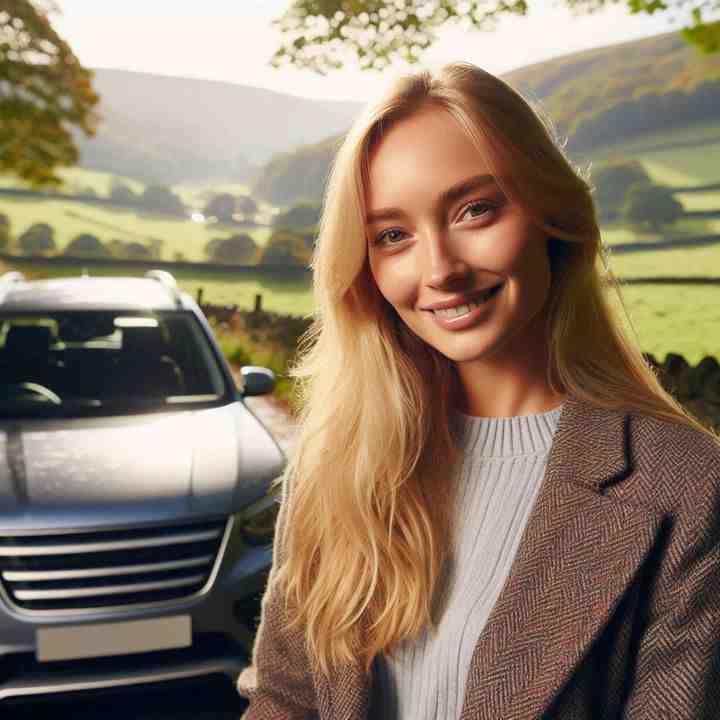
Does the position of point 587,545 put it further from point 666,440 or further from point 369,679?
point 369,679

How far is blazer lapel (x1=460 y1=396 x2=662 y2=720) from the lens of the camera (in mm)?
1272

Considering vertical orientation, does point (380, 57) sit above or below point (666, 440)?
below

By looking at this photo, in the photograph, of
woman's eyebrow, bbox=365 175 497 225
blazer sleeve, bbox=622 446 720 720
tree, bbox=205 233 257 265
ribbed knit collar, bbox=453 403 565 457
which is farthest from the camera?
tree, bbox=205 233 257 265

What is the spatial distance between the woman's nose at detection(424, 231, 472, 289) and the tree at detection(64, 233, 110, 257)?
16.0m

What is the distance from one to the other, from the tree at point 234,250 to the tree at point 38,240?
262 cm

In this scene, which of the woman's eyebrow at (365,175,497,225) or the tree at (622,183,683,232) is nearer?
the woman's eyebrow at (365,175,497,225)

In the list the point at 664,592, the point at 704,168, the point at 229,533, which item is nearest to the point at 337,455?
the point at 664,592

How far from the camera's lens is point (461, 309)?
144 cm

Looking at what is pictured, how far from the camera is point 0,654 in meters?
3.28

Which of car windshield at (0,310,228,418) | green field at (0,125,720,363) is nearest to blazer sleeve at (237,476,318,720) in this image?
car windshield at (0,310,228,418)

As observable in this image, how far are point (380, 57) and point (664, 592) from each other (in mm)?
9678

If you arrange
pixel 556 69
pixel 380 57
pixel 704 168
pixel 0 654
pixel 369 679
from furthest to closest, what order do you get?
1. pixel 556 69
2. pixel 704 168
3. pixel 380 57
4. pixel 0 654
5. pixel 369 679

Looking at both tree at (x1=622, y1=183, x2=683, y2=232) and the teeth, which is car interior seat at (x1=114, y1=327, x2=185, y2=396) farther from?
tree at (x1=622, y1=183, x2=683, y2=232)

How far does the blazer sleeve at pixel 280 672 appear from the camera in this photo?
160cm
